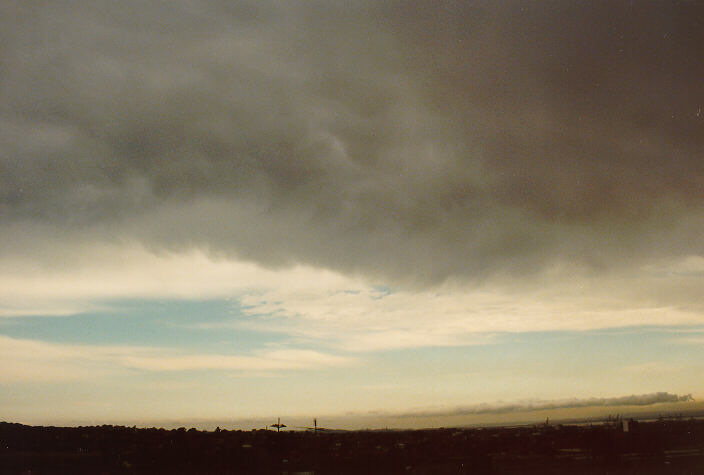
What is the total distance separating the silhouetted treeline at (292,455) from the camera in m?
60.3

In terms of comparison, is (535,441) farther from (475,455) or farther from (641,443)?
(475,455)

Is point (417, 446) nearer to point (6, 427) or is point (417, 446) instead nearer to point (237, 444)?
point (237, 444)

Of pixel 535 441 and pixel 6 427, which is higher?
pixel 6 427

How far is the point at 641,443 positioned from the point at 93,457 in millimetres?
74448

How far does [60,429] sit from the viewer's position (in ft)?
278

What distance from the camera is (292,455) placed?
242 ft

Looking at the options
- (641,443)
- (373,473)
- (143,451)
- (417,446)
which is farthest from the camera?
(641,443)

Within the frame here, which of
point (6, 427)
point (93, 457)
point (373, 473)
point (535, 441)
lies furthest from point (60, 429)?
point (535, 441)

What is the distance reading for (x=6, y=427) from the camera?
3076 inches

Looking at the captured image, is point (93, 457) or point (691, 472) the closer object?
point (691, 472)

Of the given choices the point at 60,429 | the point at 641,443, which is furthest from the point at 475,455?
the point at 60,429

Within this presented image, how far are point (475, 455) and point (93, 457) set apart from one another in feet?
137

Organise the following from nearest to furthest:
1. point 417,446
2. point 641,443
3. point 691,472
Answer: point 691,472 → point 417,446 → point 641,443

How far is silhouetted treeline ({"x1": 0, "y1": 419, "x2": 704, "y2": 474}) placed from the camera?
6028 centimetres
